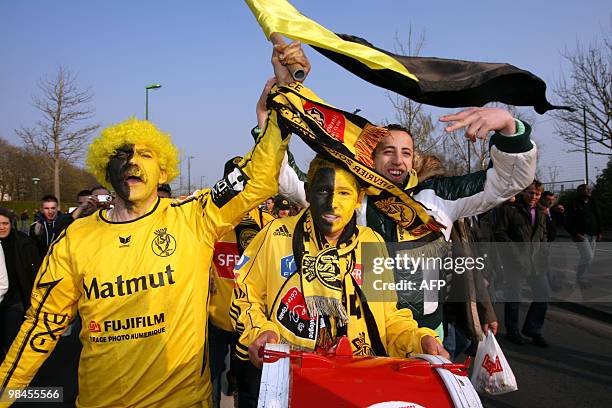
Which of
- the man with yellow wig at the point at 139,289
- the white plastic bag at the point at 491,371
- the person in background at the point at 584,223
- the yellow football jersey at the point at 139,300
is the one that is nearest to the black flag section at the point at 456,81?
the man with yellow wig at the point at 139,289

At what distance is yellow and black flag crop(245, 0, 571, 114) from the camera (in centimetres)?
251

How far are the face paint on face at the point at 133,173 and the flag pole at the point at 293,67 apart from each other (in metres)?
0.90

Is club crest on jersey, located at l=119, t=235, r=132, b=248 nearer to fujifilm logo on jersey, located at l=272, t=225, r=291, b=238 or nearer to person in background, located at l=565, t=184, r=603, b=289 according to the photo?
fujifilm logo on jersey, located at l=272, t=225, r=291, b=238

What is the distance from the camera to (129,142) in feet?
9.05

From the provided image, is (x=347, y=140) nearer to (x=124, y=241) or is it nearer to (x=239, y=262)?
(x=239, y=262)

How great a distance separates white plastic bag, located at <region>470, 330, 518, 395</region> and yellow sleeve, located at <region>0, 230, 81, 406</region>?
2.51 metres

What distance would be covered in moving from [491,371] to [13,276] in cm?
481

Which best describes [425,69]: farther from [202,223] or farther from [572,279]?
[572,279]

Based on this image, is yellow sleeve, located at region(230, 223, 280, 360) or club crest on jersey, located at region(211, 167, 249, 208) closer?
yellow sleeve, located at region(230, 223, 280, 360)

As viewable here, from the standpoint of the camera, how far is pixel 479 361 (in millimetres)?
3453

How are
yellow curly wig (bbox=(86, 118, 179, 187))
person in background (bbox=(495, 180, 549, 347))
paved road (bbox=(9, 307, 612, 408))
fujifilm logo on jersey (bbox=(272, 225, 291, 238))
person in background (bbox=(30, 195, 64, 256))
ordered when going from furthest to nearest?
1. person in background (bbox=(30, 195, 64, 256))
2. person in background (bbox=(495, 180, 549, 347))
3. paved road (bbox=(9, 307, 612, 408))
4. yellow curly wig (bbox=(86, 118, 179, 187))
5. fujifilm logo on jersey (bbox=(272, 225, 291, 238))

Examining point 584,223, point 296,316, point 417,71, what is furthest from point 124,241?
point 584,223

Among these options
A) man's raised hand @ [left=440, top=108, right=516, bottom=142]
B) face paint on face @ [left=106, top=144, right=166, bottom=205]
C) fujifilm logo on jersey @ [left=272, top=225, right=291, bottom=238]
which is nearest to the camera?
man's raised hand @ [left=440, top=108, right=516, bottom=142]

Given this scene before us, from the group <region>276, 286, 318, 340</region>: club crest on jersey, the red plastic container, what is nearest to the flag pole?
<region>276, 286, 318, 340</region>: club crest on jersey
